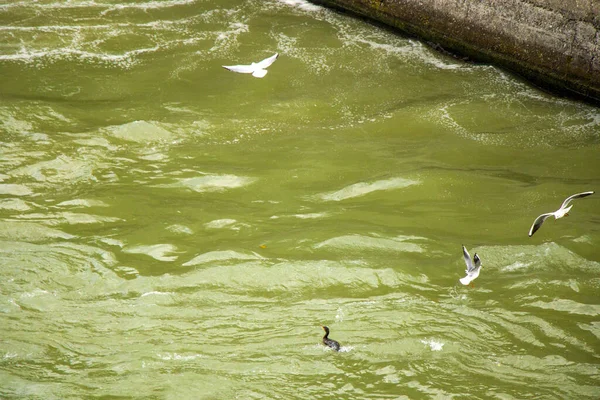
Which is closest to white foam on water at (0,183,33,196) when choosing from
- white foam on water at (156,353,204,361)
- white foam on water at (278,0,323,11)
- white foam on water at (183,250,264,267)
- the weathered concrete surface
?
white foam on water at (183,250,264,267)

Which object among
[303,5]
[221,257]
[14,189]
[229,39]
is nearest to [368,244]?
[221,257]

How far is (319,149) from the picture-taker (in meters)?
6.40

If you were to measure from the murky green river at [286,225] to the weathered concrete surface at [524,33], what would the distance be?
298 mm

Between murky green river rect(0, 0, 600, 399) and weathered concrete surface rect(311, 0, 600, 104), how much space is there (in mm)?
298

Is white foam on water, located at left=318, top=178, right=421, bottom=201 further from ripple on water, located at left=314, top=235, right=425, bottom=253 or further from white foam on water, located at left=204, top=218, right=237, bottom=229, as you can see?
white foam on water, located at left=204, top=218, right=237, bottom=229

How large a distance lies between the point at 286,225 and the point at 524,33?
4.70m

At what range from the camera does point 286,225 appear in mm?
5258

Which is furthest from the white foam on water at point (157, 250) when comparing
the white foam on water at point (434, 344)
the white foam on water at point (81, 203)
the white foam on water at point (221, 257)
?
the white foam on water at point (434, 344)

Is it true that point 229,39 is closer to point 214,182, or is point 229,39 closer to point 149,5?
point 149,5

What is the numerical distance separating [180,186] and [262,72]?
4.89ft

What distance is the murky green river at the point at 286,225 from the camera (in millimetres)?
3881

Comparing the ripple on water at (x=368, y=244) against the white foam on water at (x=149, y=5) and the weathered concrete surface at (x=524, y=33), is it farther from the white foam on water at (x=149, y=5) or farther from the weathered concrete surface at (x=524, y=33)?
the white foam on water at (x=149, y=5)

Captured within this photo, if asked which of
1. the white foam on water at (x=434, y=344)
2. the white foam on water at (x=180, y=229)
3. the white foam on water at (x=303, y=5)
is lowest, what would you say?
the white foam on water at (x=434, y=344)

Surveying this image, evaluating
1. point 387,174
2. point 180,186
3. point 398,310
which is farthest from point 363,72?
point 398,310
